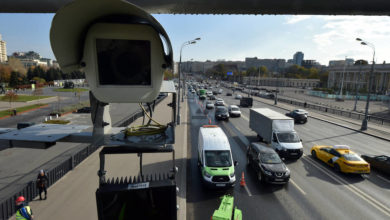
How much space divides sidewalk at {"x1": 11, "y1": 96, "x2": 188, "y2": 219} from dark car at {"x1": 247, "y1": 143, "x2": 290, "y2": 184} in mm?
3965

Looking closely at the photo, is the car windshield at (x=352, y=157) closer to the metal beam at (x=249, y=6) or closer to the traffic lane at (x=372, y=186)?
the traffic lane at (x=372, y=186)

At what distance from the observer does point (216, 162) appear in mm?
10461

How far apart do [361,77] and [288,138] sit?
10663 centimetres

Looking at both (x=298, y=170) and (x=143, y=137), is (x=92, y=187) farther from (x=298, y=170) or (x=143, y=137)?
(x=298, y=170)

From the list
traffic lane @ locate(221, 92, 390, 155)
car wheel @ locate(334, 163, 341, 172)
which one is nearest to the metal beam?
car wheel @ locate(334, 163, 341, 172)

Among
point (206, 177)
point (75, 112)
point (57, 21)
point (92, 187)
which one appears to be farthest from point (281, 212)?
point (75, 112)

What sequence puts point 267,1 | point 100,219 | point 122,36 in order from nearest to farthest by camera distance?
point 122,36, point 100,219, point 267,1

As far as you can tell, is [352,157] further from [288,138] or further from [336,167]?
[288,138]

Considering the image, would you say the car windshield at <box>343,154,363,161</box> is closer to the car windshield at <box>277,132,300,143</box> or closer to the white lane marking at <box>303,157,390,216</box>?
the white lane marking at <box>303,157,390,216</box>

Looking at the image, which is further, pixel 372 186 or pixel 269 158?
pixel 269 158

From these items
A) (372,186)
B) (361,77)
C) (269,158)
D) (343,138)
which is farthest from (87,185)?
(361,77)

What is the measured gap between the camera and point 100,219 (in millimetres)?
3197

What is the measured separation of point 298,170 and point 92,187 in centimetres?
1116

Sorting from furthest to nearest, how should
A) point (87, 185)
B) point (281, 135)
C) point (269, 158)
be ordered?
point (281, 135), point (269, 158), point (87, 185)
